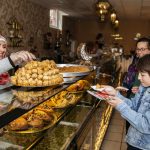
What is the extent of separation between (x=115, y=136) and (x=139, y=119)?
285 cm

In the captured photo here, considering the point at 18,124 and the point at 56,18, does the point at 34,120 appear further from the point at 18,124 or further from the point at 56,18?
the point at 56,18

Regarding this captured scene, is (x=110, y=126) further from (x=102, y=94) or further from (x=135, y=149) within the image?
(x=102, y=94)

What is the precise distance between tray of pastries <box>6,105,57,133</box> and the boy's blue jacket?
0.57 meters

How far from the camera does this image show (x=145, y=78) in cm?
184

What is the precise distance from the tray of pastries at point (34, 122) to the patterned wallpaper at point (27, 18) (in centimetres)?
567

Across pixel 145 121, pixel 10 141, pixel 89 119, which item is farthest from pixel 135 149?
pixel 10 141

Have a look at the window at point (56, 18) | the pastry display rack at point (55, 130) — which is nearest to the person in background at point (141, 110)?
the pastry display rack at point (55, 130)

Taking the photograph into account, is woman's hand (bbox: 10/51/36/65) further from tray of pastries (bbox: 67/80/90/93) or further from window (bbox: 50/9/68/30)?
window (bbox: 50/9/68/30)

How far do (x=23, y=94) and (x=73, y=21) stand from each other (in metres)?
14.2

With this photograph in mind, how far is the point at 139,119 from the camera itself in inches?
70.6

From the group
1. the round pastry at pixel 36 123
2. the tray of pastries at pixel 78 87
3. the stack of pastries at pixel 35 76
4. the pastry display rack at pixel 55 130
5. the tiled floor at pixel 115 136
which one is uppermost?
the stack of pastries at pixel 35 76

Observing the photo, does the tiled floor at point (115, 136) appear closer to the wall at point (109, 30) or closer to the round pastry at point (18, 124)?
the round pastry at point (18, 124)

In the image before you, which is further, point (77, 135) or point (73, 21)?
point (73, 21)

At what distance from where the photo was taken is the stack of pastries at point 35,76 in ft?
5.64
